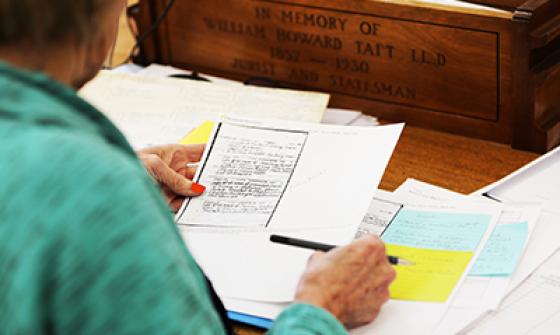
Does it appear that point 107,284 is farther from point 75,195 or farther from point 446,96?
point 446,96

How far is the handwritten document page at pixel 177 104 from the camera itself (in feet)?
→ 5.06

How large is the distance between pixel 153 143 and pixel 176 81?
217 millimetres

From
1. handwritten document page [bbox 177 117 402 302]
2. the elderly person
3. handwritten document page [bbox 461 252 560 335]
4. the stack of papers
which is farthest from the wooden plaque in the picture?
the elderly person

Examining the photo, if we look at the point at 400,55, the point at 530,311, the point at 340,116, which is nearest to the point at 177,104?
the point at 340,116

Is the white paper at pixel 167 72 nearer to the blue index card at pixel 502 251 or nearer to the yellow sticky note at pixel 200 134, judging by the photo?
the yellow sticky note at pixel 200 134

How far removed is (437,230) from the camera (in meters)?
1.20

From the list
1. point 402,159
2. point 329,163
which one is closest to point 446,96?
point 402,159

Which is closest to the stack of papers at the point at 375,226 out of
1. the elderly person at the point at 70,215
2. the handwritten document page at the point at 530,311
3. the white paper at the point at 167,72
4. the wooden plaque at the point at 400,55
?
the handwritten document page at the point at 530,311

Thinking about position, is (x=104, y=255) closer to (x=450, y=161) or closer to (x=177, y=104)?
(x=450, y=161)

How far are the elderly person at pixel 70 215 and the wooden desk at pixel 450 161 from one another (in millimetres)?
762

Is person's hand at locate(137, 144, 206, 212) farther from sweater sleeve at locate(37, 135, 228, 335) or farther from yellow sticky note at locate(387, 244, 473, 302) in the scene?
sweater sleeve at locate(37, 135, 228, 335)

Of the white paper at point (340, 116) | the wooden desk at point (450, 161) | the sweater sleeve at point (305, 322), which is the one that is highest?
the sweater sleeve at point (305, 322)

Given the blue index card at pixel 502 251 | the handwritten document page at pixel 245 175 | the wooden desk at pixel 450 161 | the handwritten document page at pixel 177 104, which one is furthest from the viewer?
the handwritten document page at pixel 177 104

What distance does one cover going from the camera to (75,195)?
592mm
